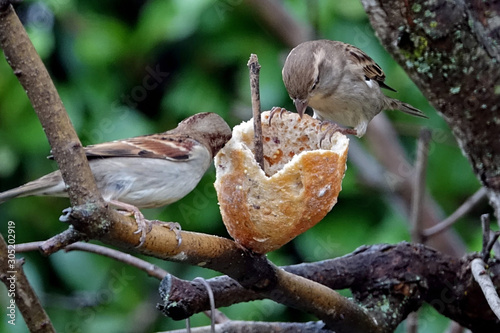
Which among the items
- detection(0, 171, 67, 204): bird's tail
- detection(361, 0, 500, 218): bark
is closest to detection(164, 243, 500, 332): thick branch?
detection(361, 0, 500, 218): bark

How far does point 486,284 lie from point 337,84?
1.08 metres

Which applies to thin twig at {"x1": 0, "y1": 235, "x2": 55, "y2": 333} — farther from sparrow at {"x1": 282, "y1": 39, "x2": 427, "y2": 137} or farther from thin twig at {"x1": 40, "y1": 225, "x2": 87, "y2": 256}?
sparrow at {"x1": 282, "y1": 39, "x2": 427, "y2": 137}

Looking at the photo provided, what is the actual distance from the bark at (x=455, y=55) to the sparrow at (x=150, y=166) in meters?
0.62

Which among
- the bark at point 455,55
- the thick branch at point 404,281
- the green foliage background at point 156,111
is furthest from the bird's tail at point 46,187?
the green foliage background at point 156,111

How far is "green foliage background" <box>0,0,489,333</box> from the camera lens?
3.62m

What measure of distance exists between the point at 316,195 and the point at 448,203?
8.80 feet

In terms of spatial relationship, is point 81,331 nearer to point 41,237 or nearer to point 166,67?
point 41,237

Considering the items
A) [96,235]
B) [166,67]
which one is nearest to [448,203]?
[166,67]

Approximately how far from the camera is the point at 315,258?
11.9ft

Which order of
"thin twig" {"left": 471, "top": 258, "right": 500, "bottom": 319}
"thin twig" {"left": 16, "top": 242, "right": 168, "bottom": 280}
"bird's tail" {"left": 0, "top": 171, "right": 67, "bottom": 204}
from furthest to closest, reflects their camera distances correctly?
"thin twig" {"left": 16, "top": 242, "right": 168, "bottom": 280} < "bird's tail" {"left": 0, "top": 171, "right": 67, "bottom": 204} < "thin twig" {"left": 471, "top": 258, "right": 500, "bottom": 319}

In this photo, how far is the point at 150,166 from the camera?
6.13 feet

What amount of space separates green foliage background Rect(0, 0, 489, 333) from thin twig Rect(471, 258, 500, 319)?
4.40 feet

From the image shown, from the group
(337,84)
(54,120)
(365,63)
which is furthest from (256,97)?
(365,63)

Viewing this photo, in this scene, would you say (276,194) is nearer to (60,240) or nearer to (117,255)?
(60,240)
